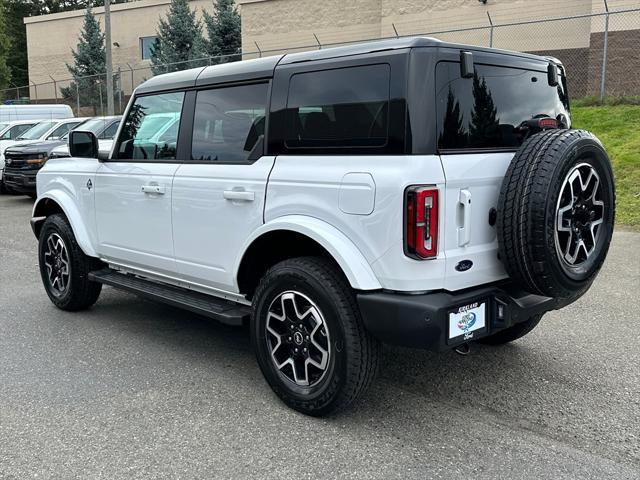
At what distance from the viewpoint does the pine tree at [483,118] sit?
3.43 metres

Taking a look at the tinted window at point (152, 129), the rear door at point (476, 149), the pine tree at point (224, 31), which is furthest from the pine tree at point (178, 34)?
the rear door at point (476, 149)

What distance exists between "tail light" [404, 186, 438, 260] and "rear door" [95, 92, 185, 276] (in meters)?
1.97

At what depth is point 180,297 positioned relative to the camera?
4445 millimetres

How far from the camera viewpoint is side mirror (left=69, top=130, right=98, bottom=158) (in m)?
5.18

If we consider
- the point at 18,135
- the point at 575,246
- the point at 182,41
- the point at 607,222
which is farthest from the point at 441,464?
the point at 182,41

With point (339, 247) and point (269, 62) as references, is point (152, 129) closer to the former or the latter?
point (269, 62)

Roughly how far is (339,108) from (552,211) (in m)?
1.24

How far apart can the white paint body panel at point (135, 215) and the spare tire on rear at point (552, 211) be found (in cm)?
232

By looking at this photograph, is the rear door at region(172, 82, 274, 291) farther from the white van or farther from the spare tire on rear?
the white van

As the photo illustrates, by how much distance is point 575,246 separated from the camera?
3.43 meters

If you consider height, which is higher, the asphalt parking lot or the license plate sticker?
the license plate sticker

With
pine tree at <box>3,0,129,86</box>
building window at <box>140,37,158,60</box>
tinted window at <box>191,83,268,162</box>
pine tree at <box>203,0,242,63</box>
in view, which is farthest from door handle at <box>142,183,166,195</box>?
pine tree at <box>3,0,129,86</box>

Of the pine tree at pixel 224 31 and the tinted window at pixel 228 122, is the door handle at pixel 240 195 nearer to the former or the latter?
the tinted window at pixel 228 122

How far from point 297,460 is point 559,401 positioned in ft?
5.51
